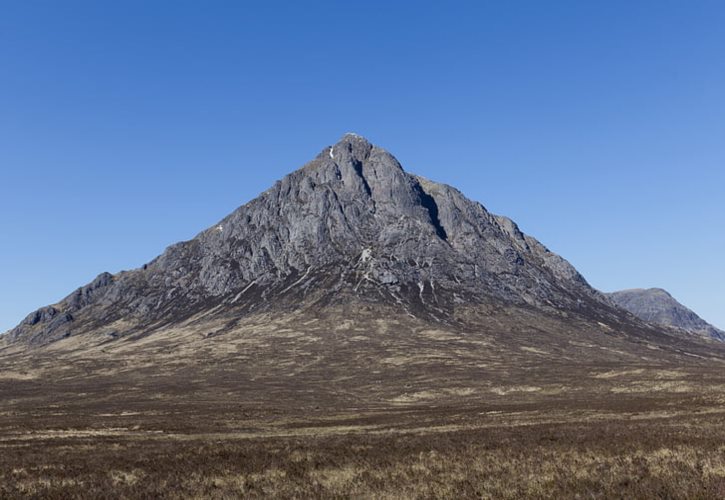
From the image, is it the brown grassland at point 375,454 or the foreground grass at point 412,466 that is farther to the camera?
the brown grassland at point 375,454

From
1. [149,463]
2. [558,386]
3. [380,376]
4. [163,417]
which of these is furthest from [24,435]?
[380,376]

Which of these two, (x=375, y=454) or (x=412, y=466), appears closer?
(x=412, y=466)

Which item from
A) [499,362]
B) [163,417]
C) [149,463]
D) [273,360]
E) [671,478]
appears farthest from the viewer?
[273,360]

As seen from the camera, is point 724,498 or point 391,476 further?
point 391,476

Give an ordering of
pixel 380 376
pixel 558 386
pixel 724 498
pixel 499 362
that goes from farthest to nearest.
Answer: pixel 499 362 → pixel 380 376 → pixel 558 386 → pixel 724 498

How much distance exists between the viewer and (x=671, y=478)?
839 inches

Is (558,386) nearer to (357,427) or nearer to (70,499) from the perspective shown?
(357,427)

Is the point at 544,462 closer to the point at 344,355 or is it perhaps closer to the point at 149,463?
the point at 149,463

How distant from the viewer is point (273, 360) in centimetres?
19212

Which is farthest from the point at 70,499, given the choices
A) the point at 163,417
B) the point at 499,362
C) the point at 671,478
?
→ the point at 499,362

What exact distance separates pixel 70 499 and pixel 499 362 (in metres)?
159

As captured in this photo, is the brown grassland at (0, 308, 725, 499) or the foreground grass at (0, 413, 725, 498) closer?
the foreground grass at (0, 413, 725, 498)

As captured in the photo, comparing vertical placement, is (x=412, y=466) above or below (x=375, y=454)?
above

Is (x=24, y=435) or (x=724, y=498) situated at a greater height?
(x=724, y=498)
